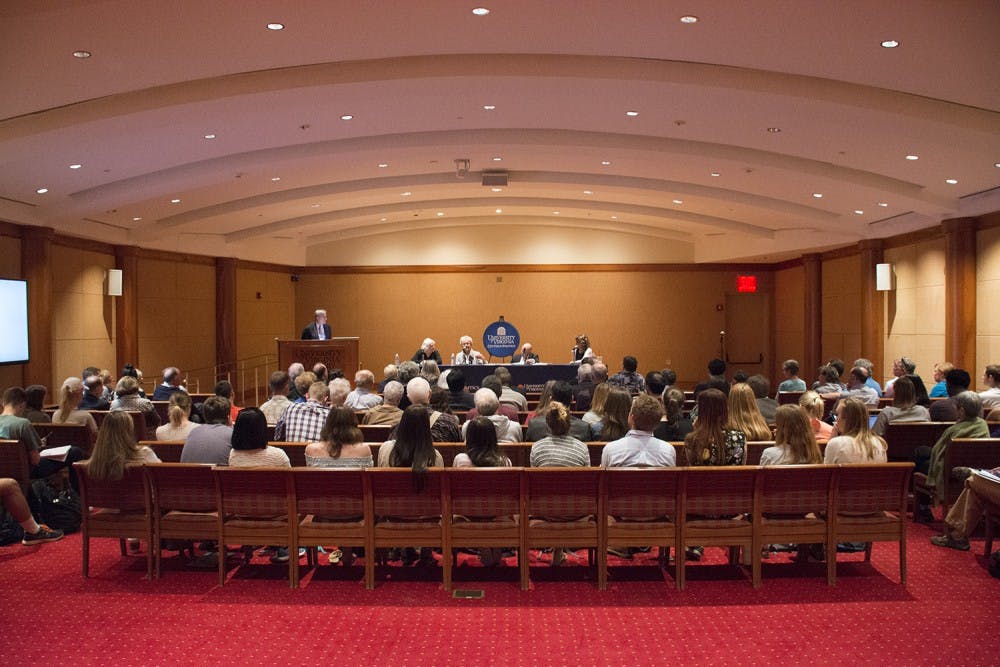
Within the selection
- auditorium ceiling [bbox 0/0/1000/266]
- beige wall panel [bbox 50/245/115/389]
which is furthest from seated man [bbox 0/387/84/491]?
beige wall panel [bbox 50/245/115/389]

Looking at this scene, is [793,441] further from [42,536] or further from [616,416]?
[42,536]

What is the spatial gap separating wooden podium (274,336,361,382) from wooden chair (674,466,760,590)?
32.1 ft

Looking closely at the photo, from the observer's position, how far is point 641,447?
15.9 feet

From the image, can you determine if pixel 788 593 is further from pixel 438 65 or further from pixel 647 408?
pixel 438 65

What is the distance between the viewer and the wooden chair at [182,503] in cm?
475

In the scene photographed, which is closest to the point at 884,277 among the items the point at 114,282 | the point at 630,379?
the point at 630,379

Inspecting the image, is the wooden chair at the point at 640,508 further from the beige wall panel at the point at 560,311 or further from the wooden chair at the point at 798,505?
the beige wall panel at the point at 560,311

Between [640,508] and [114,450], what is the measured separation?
10.7 ft

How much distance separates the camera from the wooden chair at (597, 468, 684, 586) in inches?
179

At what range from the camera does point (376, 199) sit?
1582cm

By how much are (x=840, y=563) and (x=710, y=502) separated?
4.15 ft

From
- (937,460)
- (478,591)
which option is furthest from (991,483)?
(478,591)

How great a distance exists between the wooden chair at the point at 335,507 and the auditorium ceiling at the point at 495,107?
3.39m

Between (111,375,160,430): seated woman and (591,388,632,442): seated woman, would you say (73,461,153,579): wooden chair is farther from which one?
(591,388,632,442): seated woman
